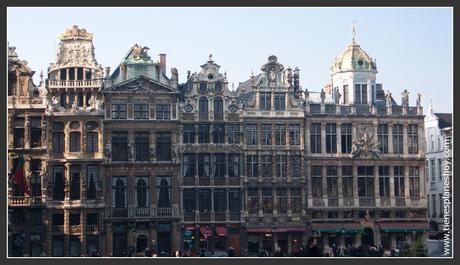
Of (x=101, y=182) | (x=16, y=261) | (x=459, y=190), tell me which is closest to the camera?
(x=16, y=261)

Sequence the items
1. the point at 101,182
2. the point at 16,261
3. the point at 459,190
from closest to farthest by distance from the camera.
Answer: the point at 16,261 < the point at 459,190 < the point at 101,182

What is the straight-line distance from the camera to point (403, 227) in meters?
56.4

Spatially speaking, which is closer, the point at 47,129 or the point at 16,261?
the point at 16,261

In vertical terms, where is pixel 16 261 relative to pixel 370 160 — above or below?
below

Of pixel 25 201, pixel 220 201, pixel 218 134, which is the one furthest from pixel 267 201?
pixel 25 201

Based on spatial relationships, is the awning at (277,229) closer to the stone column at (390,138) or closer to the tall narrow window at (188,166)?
the tall narrow window at (188,166)

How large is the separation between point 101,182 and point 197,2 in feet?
42.1

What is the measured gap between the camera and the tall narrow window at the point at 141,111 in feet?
180

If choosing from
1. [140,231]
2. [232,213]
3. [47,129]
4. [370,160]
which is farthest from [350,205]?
[47,129]

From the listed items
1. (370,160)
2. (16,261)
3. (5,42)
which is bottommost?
(16,261)

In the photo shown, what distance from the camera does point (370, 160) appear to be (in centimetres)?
5703

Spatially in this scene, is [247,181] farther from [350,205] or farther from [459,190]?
[459,190]

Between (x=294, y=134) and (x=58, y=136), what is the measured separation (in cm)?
1223

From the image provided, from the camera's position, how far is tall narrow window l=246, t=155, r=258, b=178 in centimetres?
5553
